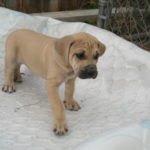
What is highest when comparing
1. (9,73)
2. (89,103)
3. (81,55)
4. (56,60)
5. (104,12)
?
(81,55)

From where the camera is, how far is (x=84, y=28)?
3365 mm

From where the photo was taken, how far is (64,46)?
2287 mm

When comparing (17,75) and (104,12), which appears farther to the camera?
(104,12)

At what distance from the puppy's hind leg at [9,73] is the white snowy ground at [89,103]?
0.15 ft

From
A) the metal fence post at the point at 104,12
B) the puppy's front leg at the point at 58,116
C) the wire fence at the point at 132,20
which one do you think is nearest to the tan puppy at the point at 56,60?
the puppy's front leg at the point at 58,116

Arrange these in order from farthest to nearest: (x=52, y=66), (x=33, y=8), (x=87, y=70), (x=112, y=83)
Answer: (x=33, y=8), (x=112, y=83), (x=52, y=66), (x=87, y=70)

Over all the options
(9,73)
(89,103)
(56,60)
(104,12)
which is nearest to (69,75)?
(56,60)

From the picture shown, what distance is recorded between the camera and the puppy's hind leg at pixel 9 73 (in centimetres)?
277

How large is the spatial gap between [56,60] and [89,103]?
1.68 ft

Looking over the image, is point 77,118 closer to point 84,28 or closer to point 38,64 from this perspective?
point 38,64

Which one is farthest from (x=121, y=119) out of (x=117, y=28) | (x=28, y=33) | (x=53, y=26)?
(x=117, y=28)

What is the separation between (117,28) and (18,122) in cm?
178

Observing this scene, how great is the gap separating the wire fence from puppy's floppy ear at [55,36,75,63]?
59.3 inches

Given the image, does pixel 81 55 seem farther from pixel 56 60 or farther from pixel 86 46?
pixel 56 60
